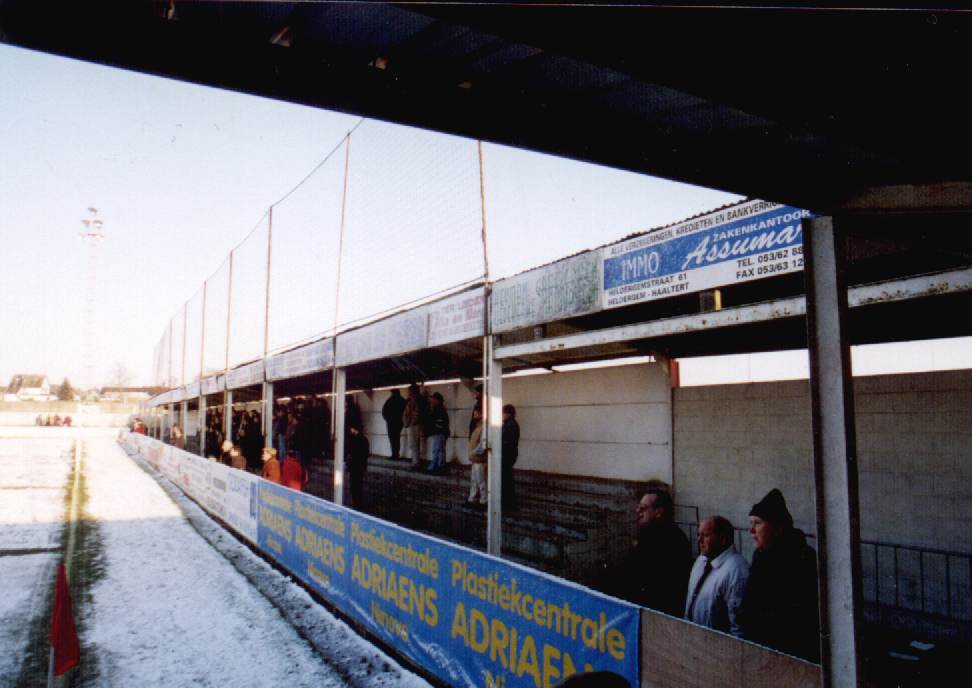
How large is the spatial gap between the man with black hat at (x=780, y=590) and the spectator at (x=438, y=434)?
9.08 meters

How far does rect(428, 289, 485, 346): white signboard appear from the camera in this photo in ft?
24.6

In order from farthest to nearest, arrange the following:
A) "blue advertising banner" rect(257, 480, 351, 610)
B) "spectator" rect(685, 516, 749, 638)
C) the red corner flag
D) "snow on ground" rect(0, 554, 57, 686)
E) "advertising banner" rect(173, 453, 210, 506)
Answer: "advertising banner" rect(173, 453, 210, 506) < "blue advertising banner" rect(257, 480, 351, 610) < "snow on ground" rect(0, 554, 57, 686) < the red corner flag < "spectator" rect(685, 516, 749, 638)

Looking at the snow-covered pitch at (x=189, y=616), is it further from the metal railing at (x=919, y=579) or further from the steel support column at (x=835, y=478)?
the metal railing at (x=919, y=579)

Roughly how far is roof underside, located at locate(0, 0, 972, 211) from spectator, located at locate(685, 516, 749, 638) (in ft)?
7.32

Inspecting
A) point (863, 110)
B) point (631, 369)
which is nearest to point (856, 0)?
point (863, 110)

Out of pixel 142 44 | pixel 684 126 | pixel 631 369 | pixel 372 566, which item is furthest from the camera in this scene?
pixel 631 369

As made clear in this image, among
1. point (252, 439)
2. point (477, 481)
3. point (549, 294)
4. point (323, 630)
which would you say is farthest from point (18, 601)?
point (252, 439)

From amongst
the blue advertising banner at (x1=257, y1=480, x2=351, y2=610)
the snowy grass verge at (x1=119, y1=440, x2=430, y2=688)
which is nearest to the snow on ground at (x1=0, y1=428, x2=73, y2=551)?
the snowy grass verge at (x1=119, y1=440, x2=430, y2=688)

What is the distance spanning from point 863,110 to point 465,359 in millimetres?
9318

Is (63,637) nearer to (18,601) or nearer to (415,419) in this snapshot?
(18,601)

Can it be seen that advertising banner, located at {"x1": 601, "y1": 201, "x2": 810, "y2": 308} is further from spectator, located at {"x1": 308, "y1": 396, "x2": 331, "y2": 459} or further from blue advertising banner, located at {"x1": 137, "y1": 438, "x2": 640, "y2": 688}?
spectator, located at {"x1": 308, "y1": 396, "x2": 331, "y2": 459}

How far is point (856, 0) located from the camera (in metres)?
1.65

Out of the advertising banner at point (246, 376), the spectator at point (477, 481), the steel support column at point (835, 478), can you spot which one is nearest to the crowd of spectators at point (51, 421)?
the advertising banner at point (246, 376)

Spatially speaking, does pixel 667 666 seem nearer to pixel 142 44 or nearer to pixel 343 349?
pixel 142 44
